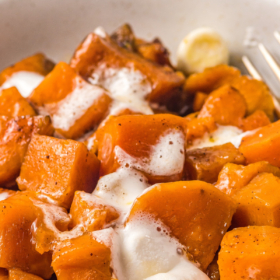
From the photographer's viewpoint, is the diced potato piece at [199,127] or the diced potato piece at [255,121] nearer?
the diced potato piece at [199,127]

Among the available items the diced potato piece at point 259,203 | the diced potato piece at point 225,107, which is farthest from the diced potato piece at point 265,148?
the diced potato piece at point 225,107

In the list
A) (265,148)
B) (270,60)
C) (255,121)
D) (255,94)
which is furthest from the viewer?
(270,60)

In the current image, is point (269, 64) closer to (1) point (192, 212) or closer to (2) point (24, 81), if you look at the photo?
(1) point (192, 212)

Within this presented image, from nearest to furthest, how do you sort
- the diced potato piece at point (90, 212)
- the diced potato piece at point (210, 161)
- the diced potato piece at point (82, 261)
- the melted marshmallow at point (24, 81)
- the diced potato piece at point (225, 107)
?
the diced potato piece at point (82, 261)
the diced potato piece at point (90, 212)
the diced potato piece at point (210, 161)
the diced potato piece at point (225, 107)
the melted marshmallow at point (24, 81)

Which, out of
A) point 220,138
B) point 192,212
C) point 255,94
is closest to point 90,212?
point 192,212

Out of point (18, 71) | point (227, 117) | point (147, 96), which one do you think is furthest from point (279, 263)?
point (18, 71)

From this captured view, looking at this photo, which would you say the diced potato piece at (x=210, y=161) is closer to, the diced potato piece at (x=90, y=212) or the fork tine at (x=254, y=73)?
the diced potato piece at (x=90, y=212)
